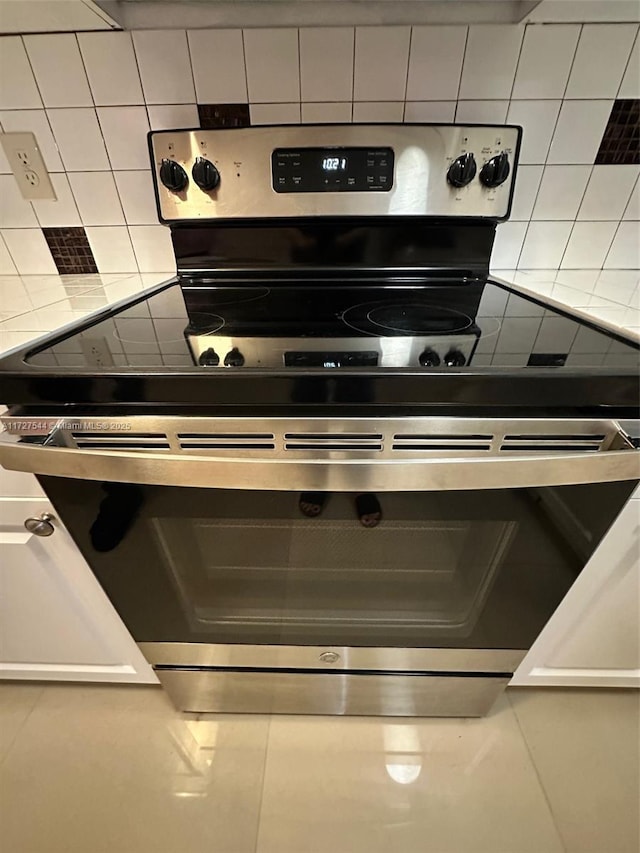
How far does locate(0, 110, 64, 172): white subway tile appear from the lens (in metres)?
0.83

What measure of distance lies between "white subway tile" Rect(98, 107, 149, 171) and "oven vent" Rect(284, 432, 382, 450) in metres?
0.79

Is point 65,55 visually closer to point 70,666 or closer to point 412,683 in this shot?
point 70,666

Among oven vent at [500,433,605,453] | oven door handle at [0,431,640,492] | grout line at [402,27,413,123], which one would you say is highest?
→ grout line at [402,27,413,123]

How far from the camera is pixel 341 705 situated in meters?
0.93

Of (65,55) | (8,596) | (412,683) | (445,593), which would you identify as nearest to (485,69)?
(65,55)

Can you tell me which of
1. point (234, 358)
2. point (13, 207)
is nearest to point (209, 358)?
point (234, 358)

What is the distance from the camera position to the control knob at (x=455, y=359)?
18.4 inches

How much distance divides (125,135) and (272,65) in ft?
1.12

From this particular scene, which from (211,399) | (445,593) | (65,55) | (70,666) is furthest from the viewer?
(70,666)

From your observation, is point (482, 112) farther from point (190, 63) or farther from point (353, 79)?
point (190, 63)

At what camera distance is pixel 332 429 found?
18.2 inches

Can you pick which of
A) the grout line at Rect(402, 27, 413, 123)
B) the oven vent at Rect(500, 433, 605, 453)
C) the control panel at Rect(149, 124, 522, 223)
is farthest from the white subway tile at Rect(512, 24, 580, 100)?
the oven vent at Rect(500, 433, 605, 453)

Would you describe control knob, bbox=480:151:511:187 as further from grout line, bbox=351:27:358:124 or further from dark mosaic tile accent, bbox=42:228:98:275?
dark mosaic tile accent, bbox=42:228:98:275

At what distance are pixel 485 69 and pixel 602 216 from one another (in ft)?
1.38
